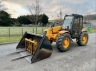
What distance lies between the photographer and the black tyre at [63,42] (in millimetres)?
6312

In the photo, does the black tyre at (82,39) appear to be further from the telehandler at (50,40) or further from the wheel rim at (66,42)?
the wheel rim at (66,42)

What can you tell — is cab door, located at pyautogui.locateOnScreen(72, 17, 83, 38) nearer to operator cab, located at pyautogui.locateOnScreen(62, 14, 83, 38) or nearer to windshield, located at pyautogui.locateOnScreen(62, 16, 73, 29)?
operator cab, located at pyautogui.locateOnScreen(62, 14, 83, 38)

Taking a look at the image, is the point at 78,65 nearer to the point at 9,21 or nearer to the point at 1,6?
the point at 1,6

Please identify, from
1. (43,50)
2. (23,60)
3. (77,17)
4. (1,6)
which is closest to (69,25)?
(77,17)

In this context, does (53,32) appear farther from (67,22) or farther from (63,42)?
(67,22)

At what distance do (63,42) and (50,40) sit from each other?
0.89 metres

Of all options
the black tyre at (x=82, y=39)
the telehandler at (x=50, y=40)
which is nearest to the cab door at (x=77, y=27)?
the telehandler at (x=50, y=40)

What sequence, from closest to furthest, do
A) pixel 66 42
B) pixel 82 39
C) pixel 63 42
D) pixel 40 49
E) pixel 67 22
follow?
pixel 40 49 < pixel 63 42 < pixel 66 42 < pixel 67 22 < pixel 82 39

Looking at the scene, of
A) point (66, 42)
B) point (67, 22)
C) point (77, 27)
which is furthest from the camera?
point (77, 27)

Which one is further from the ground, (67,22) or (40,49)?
(67,22)

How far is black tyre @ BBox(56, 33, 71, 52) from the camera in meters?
6.31

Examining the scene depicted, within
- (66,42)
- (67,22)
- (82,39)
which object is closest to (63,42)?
(66,42)

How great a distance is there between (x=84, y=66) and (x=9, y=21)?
46.8 metres

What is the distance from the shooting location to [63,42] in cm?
658
